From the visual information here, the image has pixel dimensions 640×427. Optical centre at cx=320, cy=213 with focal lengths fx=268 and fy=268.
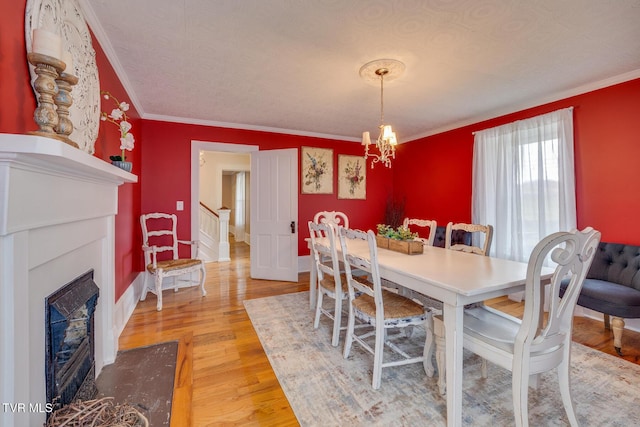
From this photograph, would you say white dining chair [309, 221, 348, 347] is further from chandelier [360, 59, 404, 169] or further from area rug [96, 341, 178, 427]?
area rug [96, 341, 178, 427]

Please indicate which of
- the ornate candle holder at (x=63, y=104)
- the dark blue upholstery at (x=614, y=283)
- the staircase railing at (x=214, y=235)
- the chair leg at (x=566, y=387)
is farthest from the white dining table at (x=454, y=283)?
the staircase railing at (x=214, y=235)

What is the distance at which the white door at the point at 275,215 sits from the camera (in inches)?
163

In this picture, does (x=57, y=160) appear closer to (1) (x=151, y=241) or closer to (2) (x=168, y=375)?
(2) (x=168, y=375)

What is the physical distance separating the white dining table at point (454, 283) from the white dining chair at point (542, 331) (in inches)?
6.5

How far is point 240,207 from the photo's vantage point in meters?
8.63

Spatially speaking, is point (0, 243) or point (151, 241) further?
point (151, 241)

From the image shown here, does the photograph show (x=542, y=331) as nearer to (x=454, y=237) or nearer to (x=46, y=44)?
(x=454, y=237)

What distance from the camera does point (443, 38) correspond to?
6.61ft

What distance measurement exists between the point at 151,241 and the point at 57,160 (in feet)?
10.3

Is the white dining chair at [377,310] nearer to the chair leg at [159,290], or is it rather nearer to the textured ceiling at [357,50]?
the textured ceiling at [357,50]

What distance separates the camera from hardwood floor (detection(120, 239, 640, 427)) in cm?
156

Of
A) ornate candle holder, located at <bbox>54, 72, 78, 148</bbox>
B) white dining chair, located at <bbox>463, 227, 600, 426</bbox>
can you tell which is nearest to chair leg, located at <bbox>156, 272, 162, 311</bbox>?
ornate candle holder, located at <bbox>54, 72, 78, 148</bbox>

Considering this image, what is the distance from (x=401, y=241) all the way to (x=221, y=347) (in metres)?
1.78

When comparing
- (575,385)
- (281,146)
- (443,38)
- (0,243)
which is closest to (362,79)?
(443,38)
